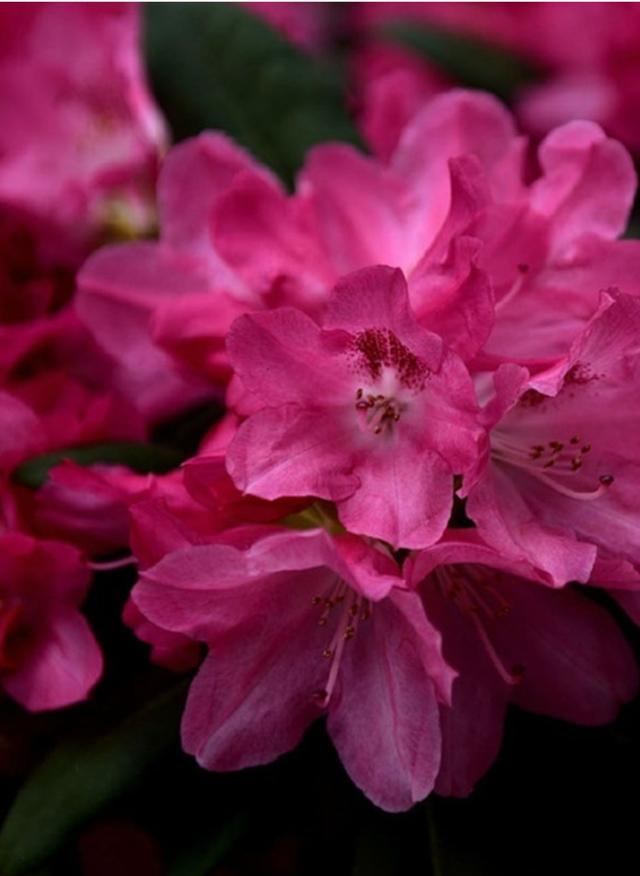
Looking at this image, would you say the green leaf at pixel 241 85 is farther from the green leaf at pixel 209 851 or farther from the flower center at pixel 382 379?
the green leaf at pixel 209 851

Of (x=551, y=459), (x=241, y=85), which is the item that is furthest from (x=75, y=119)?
(x=551, y=459)

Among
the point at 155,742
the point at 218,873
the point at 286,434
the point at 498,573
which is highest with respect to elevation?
the point at 286,434

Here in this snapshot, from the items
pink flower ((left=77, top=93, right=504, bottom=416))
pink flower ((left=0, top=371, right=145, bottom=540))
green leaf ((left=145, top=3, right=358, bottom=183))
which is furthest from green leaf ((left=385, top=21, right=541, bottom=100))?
pink flower ((left=0, top=371, right=145, bottom=540))

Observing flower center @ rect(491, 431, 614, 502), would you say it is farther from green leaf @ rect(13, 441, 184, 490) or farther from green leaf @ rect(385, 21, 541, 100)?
green leaf @ rect(385, 21, 541, 100)

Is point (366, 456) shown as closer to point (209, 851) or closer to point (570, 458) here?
point (570, 458)

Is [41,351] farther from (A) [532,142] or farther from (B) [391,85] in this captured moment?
(A) [532,142]

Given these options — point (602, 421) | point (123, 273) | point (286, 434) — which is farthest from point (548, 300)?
point (123, 273)
